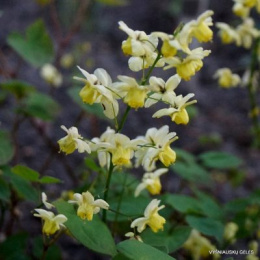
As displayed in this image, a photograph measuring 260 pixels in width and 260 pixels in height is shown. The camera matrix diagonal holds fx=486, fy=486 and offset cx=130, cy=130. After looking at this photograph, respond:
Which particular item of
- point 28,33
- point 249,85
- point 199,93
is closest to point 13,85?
point 28,33

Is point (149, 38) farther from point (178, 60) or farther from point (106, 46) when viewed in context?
point (106, 46)

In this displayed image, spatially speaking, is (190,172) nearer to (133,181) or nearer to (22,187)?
(133,181)

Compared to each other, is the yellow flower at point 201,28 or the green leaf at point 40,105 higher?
the yellow flower at point 201,28

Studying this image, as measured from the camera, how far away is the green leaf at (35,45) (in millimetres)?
2000

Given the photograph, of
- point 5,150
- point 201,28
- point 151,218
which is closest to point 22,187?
point 5,150

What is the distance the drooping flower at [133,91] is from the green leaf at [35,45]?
0.96 metres

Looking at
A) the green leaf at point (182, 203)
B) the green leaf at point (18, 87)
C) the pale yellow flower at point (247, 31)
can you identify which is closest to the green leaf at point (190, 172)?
the green leaf at point (182, 203)

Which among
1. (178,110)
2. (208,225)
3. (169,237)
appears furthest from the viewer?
(208,225)

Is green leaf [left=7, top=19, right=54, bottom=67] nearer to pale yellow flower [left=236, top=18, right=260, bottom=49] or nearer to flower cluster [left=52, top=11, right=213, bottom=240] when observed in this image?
pale yellow flower [left=236, top=18, right=260, bottom=49]

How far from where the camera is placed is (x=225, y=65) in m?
3.44

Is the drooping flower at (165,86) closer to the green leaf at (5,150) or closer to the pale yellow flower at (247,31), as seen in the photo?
the green leaf at (5,150)

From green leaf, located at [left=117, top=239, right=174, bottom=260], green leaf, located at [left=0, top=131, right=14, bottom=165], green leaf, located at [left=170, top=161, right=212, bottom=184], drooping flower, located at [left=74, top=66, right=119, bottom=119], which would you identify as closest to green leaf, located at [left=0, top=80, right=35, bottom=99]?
green leaf, located at [left=0, top=131, right=14, bottom=165]

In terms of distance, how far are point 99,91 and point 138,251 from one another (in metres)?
0.37

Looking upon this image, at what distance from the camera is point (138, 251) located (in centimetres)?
105
